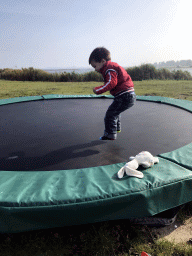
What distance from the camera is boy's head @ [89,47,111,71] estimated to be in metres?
1.69

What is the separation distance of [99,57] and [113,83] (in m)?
0.24

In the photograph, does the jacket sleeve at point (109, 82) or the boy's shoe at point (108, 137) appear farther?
the boy's shoe at point (108, 137)

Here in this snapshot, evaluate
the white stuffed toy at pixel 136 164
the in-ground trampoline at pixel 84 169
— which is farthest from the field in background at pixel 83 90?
the white stuffed toy at pixel 136 164

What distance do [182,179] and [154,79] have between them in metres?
9.55

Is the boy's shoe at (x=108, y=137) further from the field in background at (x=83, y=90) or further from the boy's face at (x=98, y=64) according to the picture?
the field in background at (x=83, y=90)

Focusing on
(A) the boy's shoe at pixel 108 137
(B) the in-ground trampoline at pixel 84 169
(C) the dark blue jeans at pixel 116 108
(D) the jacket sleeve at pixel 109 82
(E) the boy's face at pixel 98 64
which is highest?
(E) the boy's face at pixel 98 64

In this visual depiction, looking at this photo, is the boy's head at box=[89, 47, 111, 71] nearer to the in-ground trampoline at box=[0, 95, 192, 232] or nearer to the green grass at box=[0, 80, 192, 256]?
the in-ground trampoline at box=[0, 95, 192, 232]

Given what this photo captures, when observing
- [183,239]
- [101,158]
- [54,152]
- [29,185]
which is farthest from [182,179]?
[54,152]

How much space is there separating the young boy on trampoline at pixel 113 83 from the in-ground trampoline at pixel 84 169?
164 mm

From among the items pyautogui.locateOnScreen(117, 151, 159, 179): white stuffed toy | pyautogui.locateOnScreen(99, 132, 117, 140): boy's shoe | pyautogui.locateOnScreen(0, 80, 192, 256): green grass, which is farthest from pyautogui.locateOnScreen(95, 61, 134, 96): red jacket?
pyautogui.locateOnScreen(0, 80, 192, 256): green grass

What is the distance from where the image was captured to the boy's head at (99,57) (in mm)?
1693

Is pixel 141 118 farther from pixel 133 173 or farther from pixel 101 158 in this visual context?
pixel 133 173

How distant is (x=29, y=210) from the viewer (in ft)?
2.99

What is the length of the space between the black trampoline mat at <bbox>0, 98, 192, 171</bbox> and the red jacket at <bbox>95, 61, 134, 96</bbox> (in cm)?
44
